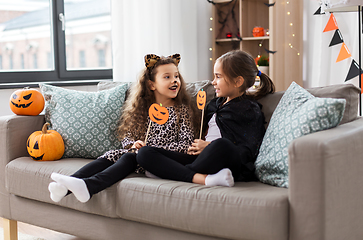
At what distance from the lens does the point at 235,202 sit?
4.51ft

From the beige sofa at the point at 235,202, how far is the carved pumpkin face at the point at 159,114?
0.95 ft

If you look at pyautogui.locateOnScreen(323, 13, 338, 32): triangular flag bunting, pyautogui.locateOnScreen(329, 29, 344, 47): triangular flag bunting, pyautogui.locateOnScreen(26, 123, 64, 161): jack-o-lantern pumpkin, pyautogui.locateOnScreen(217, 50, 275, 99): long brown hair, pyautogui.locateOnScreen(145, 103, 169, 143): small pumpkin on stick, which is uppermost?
pyautogui.locateOnScreen(323, 13, 338, 32): triangular flag bunting

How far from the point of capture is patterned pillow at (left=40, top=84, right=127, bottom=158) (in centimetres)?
210

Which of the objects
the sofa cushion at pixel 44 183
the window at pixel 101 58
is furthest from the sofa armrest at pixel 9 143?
the window at pixel 101 58

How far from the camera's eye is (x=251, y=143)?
1.76 m

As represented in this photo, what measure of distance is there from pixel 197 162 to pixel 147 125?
1.71 ft

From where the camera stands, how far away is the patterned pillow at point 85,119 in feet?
6.88

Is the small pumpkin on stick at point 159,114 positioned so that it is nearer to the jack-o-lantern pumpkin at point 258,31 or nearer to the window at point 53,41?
the window at point 53,41

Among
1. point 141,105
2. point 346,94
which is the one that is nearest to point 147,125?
point 141,105

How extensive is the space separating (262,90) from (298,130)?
512 mm

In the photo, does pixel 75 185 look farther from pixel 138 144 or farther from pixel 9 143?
pixel 9 143

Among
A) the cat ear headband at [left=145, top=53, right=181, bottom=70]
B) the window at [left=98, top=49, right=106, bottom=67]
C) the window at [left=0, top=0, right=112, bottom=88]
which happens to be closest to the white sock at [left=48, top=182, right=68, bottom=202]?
the cat ear headband at [left=145, top=53, right=181, bottom=70]

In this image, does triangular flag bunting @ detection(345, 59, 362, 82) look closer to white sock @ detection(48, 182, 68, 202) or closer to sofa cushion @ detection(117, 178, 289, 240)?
sofa cushion @ detection(117, 178, 289, 240)

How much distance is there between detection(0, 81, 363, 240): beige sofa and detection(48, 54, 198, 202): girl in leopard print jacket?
0.26 ft
